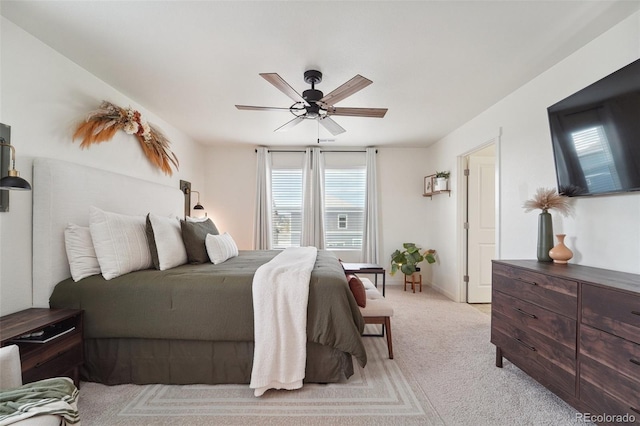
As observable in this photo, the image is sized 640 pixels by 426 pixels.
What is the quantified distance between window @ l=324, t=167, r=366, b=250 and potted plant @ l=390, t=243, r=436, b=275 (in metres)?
0.73

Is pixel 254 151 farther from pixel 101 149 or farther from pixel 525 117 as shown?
pixel 525 117

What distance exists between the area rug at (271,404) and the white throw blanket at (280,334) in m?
0.13

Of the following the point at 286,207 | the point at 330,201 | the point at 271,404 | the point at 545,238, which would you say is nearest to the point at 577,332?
the point at 545,238

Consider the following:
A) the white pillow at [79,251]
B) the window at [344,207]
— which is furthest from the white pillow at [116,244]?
the window at [344,207]

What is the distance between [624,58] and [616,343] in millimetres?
1799

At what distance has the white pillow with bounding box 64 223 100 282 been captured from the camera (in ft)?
6.97

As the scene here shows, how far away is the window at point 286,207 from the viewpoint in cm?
524

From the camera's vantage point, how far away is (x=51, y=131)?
2189mm

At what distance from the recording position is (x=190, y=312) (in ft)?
6.56

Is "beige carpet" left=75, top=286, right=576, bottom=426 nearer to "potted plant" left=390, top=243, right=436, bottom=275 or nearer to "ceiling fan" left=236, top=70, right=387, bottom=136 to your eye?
"ceiling fan" left=236, top=70, right=387, bottom=136

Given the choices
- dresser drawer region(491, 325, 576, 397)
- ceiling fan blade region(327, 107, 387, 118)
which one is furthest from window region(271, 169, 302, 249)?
dresser drawer region(491, 325, 576, 397)

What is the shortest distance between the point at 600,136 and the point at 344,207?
12.1 feet

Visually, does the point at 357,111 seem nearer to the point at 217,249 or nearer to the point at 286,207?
the point at 217,249

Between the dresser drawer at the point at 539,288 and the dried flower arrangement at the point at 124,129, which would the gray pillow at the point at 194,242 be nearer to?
the dried flower arrangement at the point at 124,129
